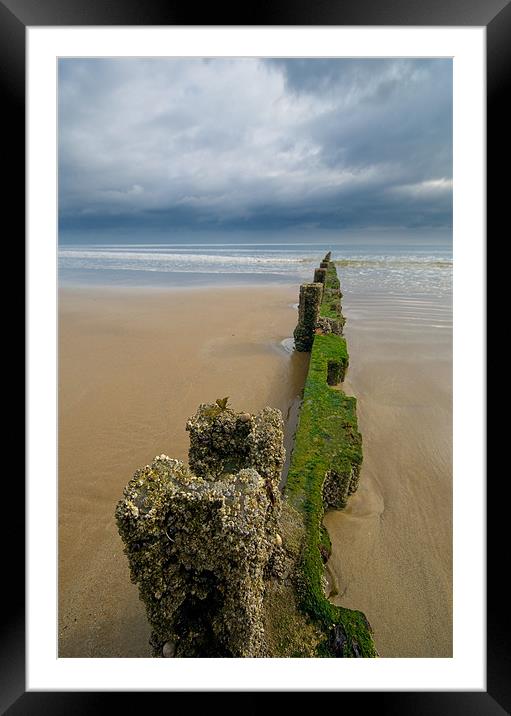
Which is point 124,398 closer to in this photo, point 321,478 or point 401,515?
point 321,478

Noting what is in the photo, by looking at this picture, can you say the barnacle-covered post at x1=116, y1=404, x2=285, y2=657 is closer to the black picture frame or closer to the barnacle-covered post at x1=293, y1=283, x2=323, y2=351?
the black picture frame

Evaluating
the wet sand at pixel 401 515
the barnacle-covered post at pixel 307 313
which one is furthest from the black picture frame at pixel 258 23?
the barnacle-covered post at pixel 307 313

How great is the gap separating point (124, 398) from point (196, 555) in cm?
721

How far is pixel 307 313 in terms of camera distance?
38.6 feet

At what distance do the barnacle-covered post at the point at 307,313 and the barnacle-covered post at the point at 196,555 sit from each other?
8.63 meters

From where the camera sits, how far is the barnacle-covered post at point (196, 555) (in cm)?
257

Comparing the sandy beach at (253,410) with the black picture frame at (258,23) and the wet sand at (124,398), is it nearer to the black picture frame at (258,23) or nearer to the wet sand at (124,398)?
the wet sand at (124,398)

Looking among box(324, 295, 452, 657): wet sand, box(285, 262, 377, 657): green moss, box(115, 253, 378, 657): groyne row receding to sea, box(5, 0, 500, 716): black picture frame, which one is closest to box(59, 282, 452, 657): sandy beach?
box(324, 295, 452, 657): wet sand

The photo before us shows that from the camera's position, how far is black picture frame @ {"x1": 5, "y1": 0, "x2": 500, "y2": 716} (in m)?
2.01

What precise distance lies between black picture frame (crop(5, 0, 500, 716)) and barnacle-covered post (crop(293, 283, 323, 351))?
8.88 meters

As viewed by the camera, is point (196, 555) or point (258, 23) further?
point (196, 555)

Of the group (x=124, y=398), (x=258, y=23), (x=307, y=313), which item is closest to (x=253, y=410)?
(x=124, y=398)
